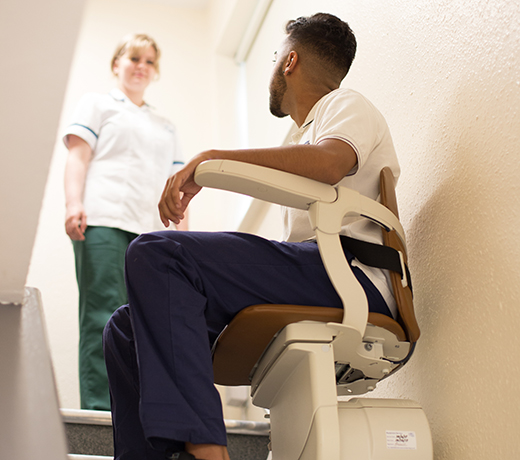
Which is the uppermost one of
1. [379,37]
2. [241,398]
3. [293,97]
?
[379,37]

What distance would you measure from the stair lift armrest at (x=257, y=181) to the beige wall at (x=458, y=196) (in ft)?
1.07

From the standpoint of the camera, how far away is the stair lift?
95 cm

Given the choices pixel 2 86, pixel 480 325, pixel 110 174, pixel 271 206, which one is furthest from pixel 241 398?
pixel 2 86

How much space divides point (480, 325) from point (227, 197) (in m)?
2.51

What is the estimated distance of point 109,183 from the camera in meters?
2.39

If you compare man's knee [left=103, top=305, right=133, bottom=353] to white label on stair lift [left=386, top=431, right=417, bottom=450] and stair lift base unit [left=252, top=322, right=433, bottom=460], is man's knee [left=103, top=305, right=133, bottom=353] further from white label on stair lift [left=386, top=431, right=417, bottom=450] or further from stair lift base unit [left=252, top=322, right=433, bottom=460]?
white label on stair lift [left=386, top=431, right=417, bottom=450]

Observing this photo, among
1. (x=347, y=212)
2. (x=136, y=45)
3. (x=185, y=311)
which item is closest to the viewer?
(x=185, y=311)

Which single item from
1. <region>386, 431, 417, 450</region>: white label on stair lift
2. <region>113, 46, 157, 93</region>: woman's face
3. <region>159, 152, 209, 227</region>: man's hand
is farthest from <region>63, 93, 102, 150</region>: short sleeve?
<region>386, 431, 417, 450</region>: white label on stair lift

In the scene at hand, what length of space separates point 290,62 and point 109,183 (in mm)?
1178

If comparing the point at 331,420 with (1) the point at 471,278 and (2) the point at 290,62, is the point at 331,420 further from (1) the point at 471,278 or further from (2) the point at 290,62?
(2) the point at 290,62

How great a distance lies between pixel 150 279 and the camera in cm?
94

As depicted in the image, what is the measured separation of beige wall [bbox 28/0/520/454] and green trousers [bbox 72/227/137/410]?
3.38 feet

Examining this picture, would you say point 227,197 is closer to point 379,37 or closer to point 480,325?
point 379,37

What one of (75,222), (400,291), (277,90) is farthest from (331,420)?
(75,222)
